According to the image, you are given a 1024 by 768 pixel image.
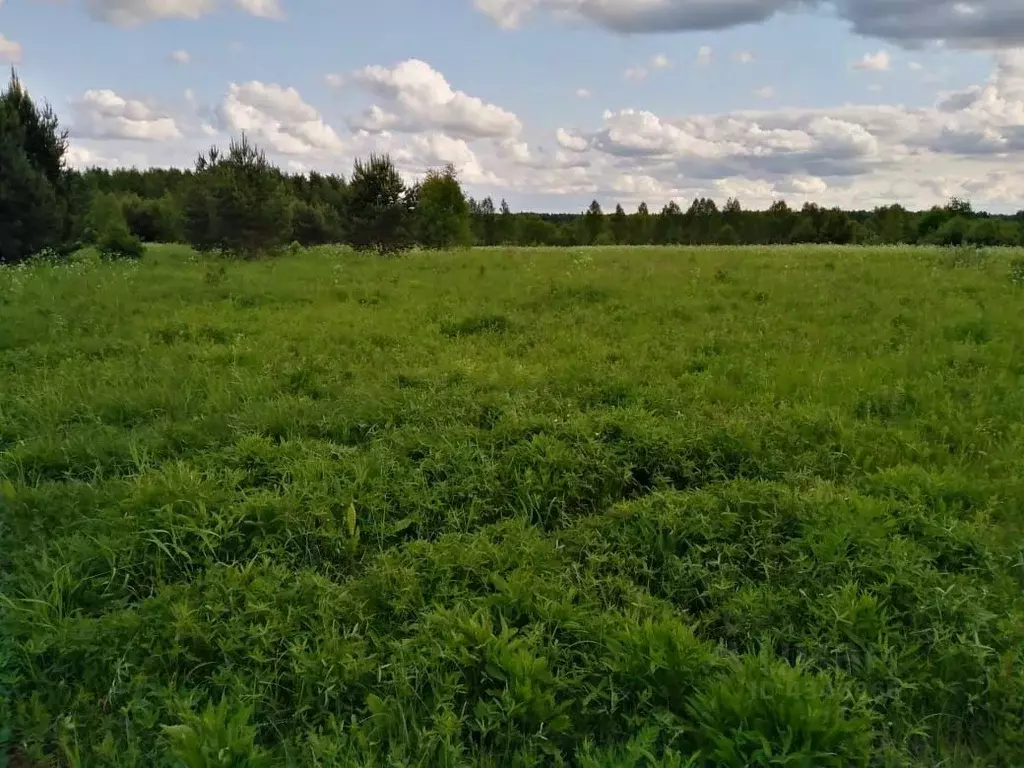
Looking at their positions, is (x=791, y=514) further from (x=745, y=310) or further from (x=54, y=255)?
(x=54, y=255)

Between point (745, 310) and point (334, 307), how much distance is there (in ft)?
22.1

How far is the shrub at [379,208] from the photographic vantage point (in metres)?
30.7

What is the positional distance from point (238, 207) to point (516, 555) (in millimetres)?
24756

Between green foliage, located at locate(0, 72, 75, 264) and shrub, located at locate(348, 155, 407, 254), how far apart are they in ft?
35.7

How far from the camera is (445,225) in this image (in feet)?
141

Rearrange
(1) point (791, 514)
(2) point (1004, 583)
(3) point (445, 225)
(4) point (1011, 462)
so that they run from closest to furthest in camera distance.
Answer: (2) point (1004, 583)
(1) point (791, 514)
(4) point (1011, 462)
(3) point (445, 225)

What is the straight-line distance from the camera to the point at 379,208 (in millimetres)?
30938

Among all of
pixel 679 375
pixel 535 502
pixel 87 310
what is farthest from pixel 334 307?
pixel 535 502

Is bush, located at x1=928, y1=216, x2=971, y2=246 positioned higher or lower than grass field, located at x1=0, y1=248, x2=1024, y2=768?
higher

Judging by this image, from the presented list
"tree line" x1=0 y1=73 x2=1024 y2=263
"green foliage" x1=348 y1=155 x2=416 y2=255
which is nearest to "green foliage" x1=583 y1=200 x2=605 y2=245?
"tree line" x1=0 y1=73 x2=1024 y2=263

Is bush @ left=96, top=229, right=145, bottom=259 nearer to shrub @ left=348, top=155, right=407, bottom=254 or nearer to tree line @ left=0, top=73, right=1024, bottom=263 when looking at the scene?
tree line @ left=0, top=73, right=1024, bottom=263

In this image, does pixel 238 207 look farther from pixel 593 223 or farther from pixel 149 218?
pixel 593 223

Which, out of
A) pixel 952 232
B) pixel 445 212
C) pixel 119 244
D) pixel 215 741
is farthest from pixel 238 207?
pixel 952 232

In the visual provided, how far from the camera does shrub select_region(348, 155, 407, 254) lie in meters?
30.7
